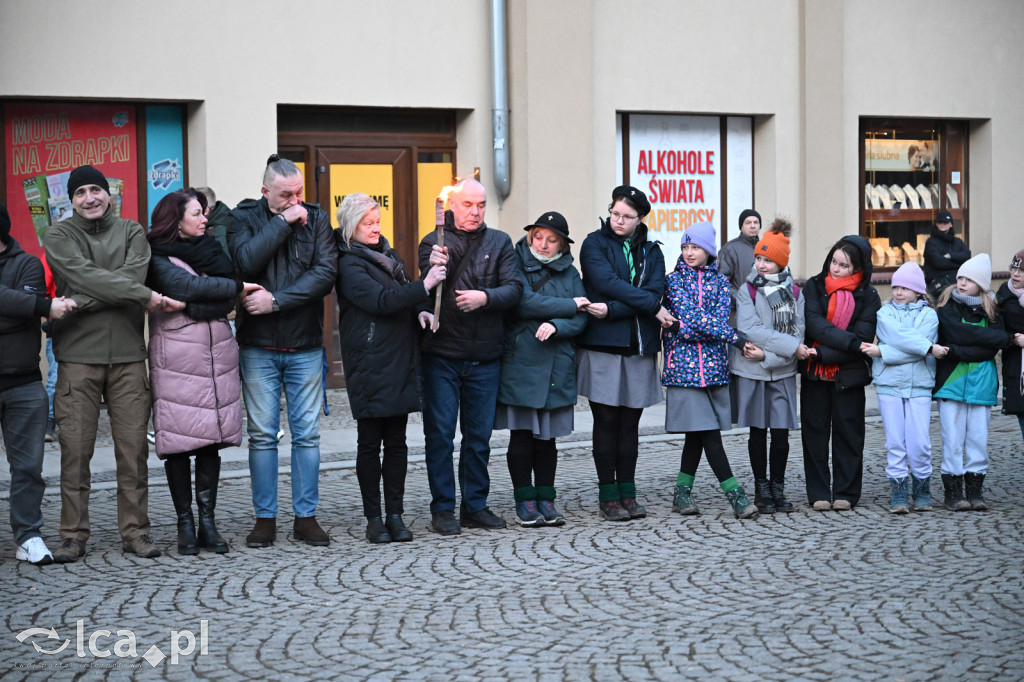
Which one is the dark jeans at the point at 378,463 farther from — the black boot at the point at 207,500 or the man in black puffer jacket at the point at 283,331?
the black boot at the point at 207,500

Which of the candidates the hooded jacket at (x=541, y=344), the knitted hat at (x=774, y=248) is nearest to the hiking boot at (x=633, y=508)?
the hooded jacket at (x=541, y=344)

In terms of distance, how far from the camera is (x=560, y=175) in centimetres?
1390

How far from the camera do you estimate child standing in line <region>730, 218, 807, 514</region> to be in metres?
7.91

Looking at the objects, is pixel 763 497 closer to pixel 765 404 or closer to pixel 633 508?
pixel 765 404

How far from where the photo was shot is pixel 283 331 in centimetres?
706

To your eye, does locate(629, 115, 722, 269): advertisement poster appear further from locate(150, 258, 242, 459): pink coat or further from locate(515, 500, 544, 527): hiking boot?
locate(150, 258, 242, 459): pink coat

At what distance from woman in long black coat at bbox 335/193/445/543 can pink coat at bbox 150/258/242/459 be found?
0.68 metres

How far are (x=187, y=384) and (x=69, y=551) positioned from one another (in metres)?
1.03

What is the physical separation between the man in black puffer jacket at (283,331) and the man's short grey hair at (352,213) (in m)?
0.09

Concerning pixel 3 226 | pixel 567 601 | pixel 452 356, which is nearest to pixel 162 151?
pixel 3 226

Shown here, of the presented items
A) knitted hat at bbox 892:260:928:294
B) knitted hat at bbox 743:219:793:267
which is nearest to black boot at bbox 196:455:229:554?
knitted hat at bbox 743:219:793:267

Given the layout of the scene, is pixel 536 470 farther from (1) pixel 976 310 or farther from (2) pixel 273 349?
(1) pixel 976 310

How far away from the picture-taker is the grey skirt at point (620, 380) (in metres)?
7.72

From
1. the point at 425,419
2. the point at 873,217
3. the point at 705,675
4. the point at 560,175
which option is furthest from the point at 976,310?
the point at 873,217
